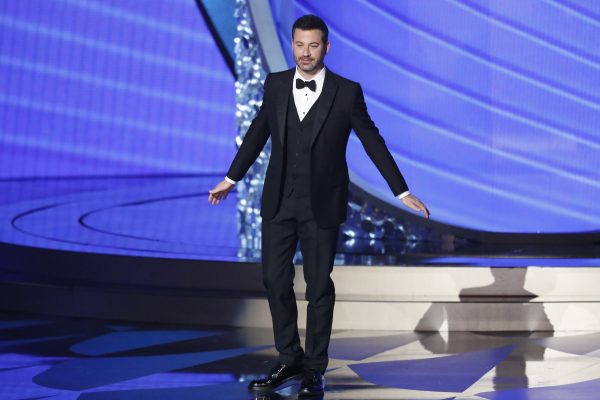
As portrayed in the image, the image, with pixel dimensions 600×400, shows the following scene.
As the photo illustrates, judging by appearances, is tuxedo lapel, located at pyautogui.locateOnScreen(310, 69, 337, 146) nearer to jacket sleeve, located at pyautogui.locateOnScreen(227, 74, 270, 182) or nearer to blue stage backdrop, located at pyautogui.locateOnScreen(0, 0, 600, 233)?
jacket sleeve, located at pyautogui.locateOnScreen(227, 74, 270, 182)

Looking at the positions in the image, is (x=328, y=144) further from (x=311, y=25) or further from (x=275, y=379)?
(x=275, y=379)

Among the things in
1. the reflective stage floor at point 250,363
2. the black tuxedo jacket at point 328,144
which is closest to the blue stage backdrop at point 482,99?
the reflective stage floor at point 250,363

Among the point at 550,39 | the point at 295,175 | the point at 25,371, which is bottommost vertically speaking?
the point at 25,371

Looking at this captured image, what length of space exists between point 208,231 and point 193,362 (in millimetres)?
2075

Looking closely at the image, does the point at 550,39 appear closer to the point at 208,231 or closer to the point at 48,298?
the point at 208,231

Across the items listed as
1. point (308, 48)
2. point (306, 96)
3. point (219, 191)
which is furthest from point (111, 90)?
point (308, 48)

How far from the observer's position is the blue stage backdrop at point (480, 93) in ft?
16.9

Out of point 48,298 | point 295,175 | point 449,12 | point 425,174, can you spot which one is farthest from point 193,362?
point 449,12

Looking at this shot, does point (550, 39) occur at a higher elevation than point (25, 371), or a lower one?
higher

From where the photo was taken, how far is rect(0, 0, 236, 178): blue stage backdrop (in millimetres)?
10430

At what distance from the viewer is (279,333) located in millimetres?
3432

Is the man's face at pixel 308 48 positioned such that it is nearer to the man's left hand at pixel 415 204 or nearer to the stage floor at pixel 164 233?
the man's left hand at pixel 415 204

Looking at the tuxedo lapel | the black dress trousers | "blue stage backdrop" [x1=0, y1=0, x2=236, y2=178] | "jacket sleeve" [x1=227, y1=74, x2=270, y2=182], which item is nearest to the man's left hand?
the black dress trousers

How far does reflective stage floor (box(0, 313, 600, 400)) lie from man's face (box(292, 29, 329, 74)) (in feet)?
3.31
